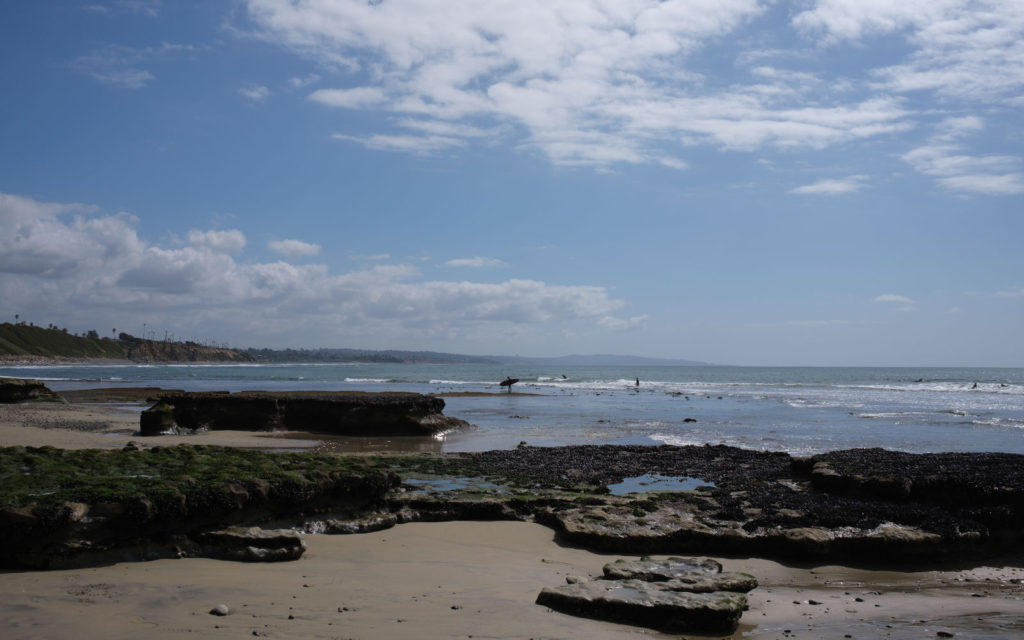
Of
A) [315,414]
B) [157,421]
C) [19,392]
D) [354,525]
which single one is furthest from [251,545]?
[19,392]

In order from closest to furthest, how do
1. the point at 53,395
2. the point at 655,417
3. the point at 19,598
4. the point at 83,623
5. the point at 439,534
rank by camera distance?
the point at 83,623 < the point at 19,598 < the point at 439,534 < the point at 655,417 < the point at 53,395

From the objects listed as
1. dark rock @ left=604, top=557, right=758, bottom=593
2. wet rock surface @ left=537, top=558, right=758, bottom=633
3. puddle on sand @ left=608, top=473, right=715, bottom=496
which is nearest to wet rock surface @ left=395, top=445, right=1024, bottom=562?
puddle on sand @ left=608, top=473, right=715, bottom=496

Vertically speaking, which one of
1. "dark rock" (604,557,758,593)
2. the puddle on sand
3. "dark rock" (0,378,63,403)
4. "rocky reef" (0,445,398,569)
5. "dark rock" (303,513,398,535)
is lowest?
"dark rock" (0,378,63,403)

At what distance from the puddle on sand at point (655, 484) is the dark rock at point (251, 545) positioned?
7075mm

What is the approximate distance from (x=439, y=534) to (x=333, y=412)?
18171mm

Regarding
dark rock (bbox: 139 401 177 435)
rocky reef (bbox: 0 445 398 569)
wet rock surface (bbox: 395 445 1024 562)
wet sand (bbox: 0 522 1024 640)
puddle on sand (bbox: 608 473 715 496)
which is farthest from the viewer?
dark rock (bbox: 139 401 177 435)

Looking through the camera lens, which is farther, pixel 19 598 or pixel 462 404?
pixel 462 404

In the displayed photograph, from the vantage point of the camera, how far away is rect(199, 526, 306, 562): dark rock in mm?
8234

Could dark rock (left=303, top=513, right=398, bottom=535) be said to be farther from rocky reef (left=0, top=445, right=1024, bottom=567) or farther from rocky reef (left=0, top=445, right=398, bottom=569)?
rocky reef (left=0, top=445, right=398, bottom=569)

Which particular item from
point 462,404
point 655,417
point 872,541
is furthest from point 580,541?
point 462,404

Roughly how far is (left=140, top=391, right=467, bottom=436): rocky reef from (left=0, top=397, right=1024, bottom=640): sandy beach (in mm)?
16731

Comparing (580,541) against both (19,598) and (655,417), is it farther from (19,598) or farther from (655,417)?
(655,417)

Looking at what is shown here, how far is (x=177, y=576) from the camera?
7.28 meters

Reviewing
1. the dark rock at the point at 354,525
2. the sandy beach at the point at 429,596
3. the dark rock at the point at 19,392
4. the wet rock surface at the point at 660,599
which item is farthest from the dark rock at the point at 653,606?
the dark rock at the point at 19,392
